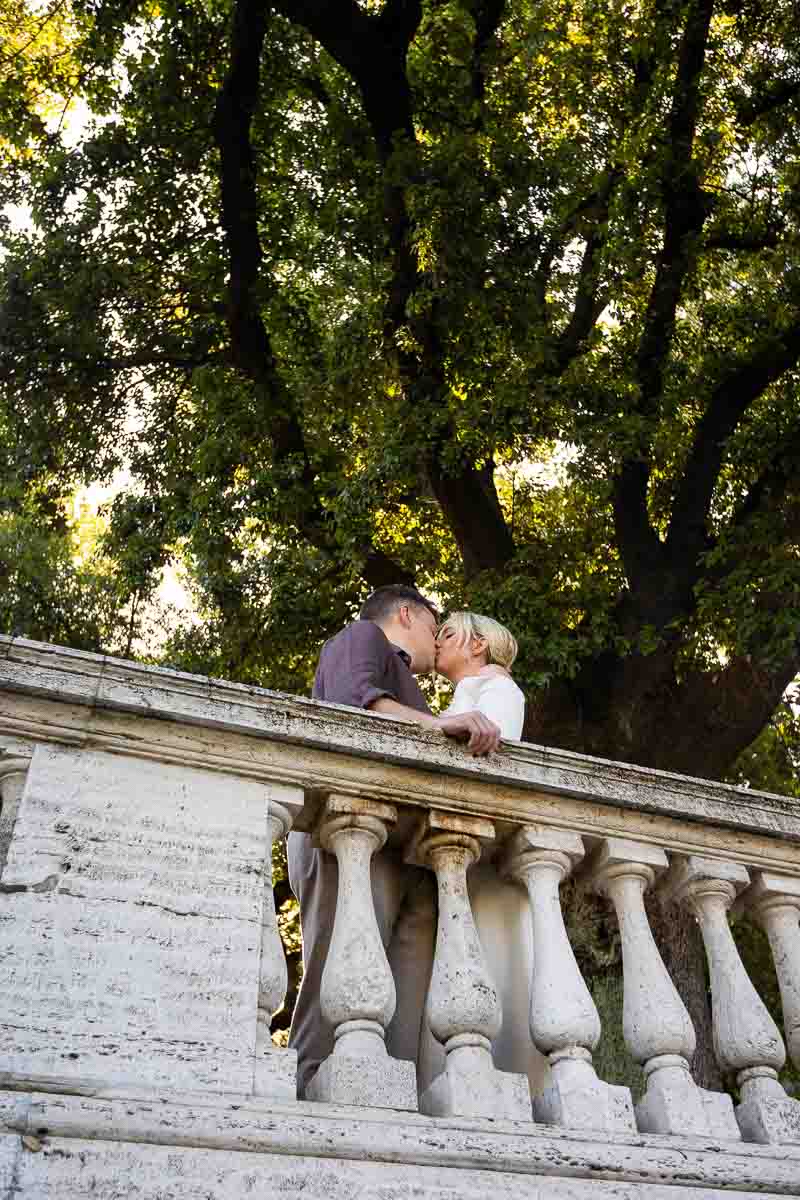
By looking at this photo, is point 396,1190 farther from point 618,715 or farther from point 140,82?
point 140,82

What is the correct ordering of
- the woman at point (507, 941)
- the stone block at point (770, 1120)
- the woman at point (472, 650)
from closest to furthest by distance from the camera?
the stone block at point (770, 1120) → the woman at point (507, 941) → the woman at point (472, 650)

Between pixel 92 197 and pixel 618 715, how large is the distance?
657 cm

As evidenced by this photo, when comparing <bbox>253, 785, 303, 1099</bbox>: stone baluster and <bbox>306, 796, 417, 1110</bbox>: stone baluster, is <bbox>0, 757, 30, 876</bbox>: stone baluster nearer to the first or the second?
<bbox>253, 785, 303, 1099</bbox>: stone baluster

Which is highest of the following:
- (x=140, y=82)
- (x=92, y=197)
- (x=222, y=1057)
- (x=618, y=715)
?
(x=140, y=82)

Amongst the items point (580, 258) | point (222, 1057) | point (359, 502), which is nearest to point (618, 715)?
point (359, 502)

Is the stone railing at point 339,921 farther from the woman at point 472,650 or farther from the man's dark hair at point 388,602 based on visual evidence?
the man's dark hair at point 388,602

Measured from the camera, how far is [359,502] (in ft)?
31.1

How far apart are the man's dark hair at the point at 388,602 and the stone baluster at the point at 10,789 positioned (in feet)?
6.95

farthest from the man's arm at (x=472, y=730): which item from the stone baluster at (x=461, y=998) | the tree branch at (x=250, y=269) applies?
the tree branch at (x=250, y=269)

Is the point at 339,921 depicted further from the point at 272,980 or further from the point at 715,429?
the point at 715,429

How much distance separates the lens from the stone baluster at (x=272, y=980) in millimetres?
2941

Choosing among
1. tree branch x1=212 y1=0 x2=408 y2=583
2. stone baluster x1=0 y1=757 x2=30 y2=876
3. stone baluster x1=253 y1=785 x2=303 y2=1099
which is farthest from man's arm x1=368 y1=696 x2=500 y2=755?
tree branch x1=212 y1=0 x2=408 y2=583

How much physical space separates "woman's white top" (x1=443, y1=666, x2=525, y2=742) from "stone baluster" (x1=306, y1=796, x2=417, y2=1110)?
930 millimetres

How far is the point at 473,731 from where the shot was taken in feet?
12.3
